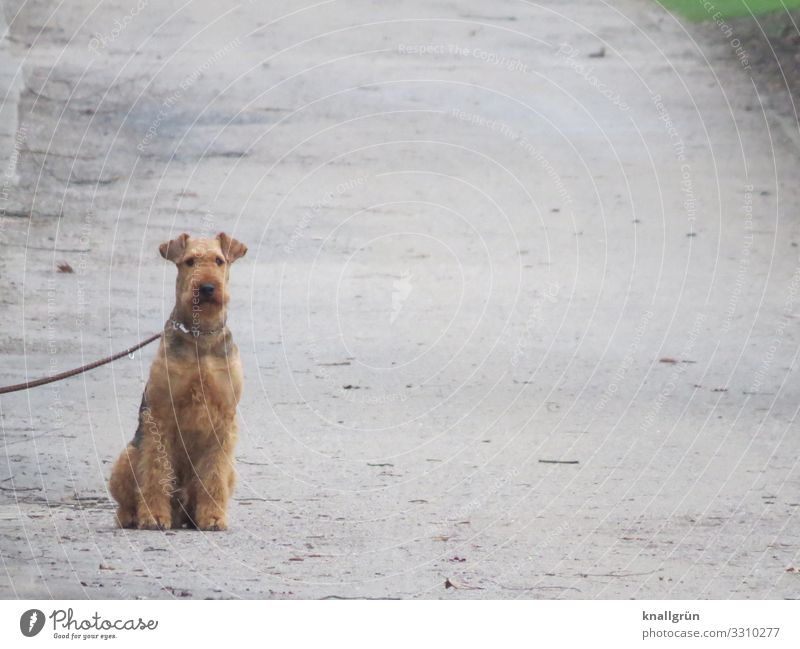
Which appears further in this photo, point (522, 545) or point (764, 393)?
point (764, 393)

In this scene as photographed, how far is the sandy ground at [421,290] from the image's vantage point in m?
7.48

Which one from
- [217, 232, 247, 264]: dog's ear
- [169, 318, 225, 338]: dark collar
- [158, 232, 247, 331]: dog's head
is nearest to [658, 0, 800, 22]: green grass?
[217, 232, 247, 264]: dog's ear

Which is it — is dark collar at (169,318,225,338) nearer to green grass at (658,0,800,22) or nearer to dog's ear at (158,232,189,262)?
dog's ear at (158,232,189,262)

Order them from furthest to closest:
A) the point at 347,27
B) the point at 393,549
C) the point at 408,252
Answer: the point at 347,27
the point at 408,252
the point at 393,549

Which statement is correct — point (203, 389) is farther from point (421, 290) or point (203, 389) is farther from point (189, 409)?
point (421, 290)

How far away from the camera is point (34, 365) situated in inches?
406

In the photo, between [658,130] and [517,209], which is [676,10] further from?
[517,209]

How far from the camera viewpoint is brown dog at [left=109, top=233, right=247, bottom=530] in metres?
7.00

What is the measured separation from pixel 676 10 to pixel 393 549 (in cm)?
1158

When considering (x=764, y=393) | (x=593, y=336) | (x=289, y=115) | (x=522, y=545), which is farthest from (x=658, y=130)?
(x=522, y=545)

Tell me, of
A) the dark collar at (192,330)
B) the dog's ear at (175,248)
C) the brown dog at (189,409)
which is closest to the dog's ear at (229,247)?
the brown dog at (189,409)

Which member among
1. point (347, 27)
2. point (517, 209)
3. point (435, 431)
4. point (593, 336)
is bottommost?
point (435, 431)

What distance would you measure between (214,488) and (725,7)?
11.4 m

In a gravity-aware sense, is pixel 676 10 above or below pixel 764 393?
above
